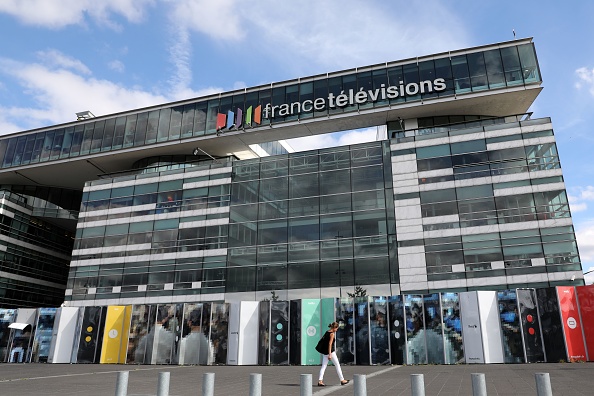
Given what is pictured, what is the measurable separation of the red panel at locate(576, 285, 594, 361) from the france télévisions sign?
76.7ft

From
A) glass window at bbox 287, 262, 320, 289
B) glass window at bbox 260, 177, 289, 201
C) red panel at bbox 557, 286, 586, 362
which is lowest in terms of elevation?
red panel at bbox 557, 286, 586, 362

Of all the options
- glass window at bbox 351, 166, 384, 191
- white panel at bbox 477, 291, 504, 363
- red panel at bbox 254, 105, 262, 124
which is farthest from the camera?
red panel at bbox 254, 105, 262, 124

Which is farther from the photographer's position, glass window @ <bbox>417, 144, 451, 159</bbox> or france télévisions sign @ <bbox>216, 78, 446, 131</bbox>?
france télévisions sign @ <bbox>216, 78, 446, 131</bbox>

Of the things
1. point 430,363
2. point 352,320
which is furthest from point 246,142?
point 430,363

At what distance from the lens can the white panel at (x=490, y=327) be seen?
21.2m

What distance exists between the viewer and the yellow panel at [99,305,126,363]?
1077 inches

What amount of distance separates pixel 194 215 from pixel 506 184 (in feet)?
87.7

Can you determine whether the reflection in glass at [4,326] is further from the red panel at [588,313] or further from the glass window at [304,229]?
the red panel at [588,313]

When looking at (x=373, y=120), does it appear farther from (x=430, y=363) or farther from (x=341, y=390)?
(x=341, y=390)

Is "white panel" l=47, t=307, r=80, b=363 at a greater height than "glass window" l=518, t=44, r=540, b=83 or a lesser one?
lesser

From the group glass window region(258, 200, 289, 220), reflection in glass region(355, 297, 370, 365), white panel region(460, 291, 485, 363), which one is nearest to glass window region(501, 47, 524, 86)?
A: glass window region(258, 200, 289, 220)

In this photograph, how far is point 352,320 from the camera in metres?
23.5

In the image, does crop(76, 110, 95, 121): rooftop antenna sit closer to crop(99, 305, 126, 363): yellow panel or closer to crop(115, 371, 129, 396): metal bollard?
crop(99, 305, 126, 363): yellow panel

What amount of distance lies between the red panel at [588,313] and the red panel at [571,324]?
0.63 feet
